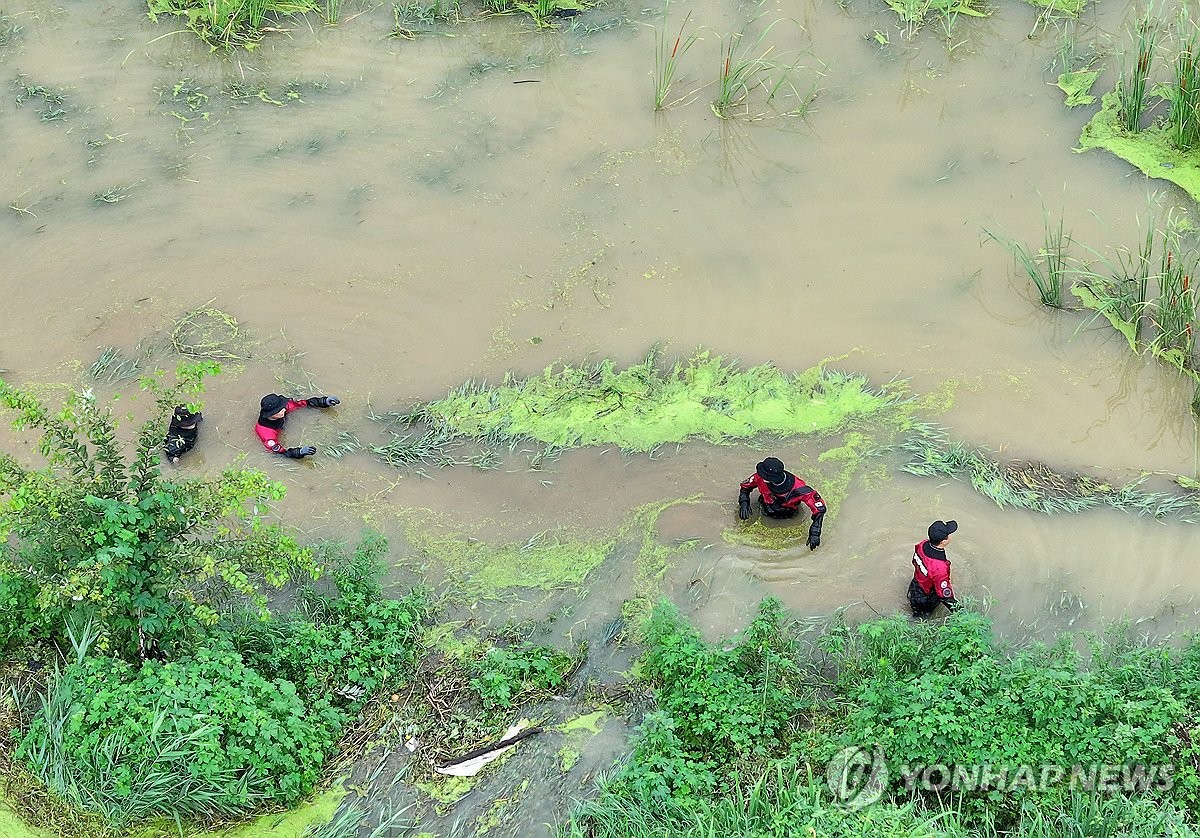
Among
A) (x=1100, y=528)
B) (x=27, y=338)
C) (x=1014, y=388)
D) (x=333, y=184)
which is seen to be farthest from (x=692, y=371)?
(x=27, y=338)

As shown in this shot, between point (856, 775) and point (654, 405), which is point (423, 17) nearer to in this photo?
point (654, 405)

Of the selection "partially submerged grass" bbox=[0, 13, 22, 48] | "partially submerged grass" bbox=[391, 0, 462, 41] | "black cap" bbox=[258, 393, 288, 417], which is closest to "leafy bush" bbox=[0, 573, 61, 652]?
"black cap" bbox=[258, 393, 288, 417]

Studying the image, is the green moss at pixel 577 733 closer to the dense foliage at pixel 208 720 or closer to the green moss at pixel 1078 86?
the dense foliage at pixel 208 720

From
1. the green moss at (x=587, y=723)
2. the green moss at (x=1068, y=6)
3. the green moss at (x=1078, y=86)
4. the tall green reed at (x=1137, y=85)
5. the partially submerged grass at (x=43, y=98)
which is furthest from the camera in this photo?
the green moss at (x=1068, y=6)

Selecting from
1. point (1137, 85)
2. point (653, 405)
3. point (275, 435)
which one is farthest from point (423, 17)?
point (1137, 85)

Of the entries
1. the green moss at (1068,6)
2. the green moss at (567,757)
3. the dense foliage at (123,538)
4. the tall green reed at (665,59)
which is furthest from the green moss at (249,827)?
the green moss at (1068,6)
